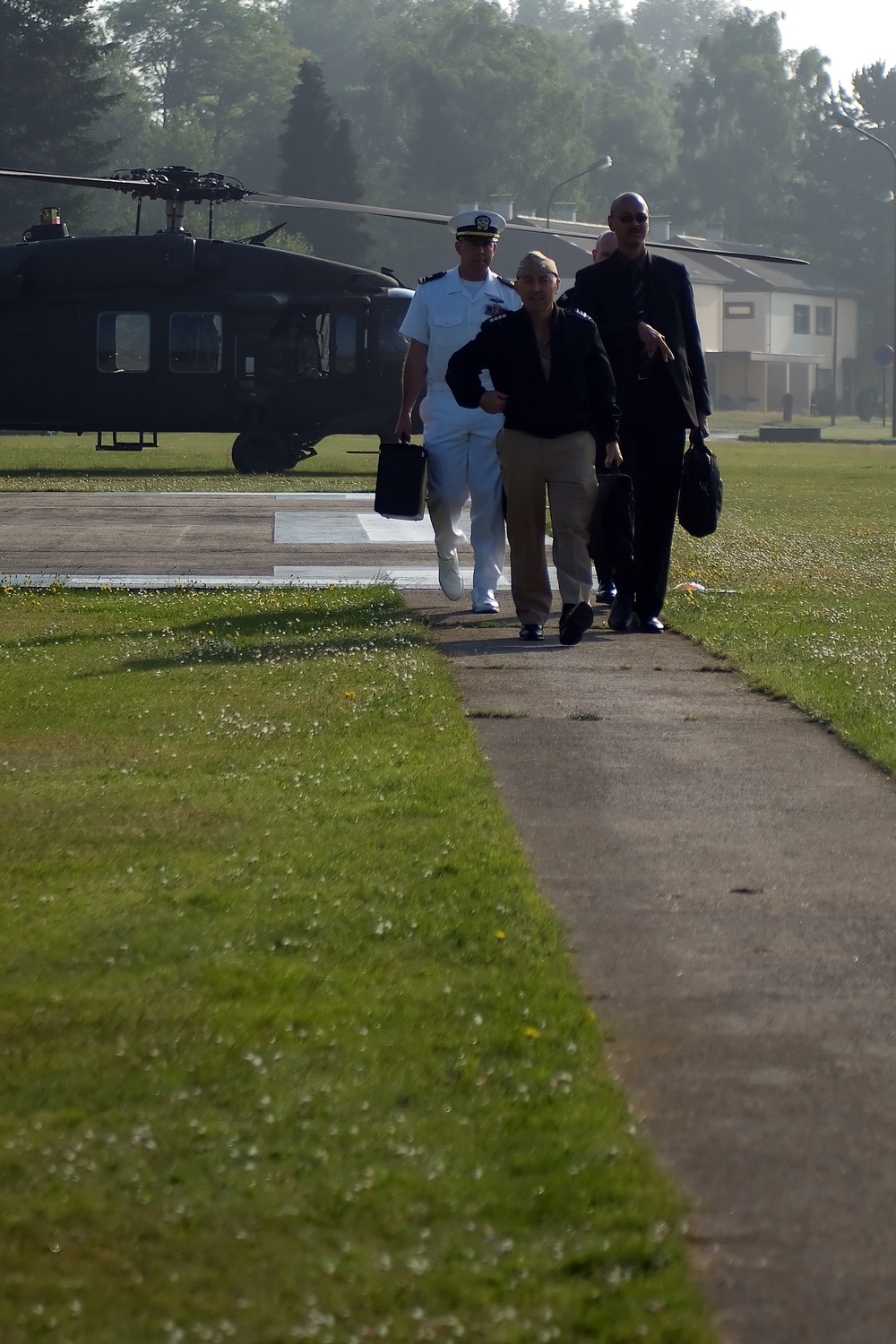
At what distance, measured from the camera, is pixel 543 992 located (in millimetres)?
4059

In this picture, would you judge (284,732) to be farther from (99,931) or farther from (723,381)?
(723,381)

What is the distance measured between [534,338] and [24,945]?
5.49 meters

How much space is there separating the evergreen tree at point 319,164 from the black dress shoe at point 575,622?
85263 mm

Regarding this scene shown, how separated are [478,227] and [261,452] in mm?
17268

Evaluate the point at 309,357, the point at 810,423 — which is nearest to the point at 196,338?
the point at 309,357

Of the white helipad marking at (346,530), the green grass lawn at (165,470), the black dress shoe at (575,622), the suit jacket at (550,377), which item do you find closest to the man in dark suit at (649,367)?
the suit jacket at (550,377)

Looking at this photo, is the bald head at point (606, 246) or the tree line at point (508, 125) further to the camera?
the tree line at point (508, 125)

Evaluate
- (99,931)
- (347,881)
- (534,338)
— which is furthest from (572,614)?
(99,931)

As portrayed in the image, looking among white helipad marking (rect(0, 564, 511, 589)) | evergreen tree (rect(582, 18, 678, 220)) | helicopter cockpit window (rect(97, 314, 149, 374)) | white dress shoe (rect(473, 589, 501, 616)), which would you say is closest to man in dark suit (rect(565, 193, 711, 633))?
white dress shoe (rect(473, 589, 501, 616))

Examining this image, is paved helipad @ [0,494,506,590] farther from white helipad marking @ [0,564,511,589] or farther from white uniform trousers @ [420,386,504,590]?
white uniform trousers @ [420,386,504,590]

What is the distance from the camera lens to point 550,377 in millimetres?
9242

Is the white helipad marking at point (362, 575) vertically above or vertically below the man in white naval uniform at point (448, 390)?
below

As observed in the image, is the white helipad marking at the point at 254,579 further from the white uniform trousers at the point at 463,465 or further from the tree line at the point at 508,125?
the tree line at the point at 508,125

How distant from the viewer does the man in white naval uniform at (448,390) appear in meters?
10.2
